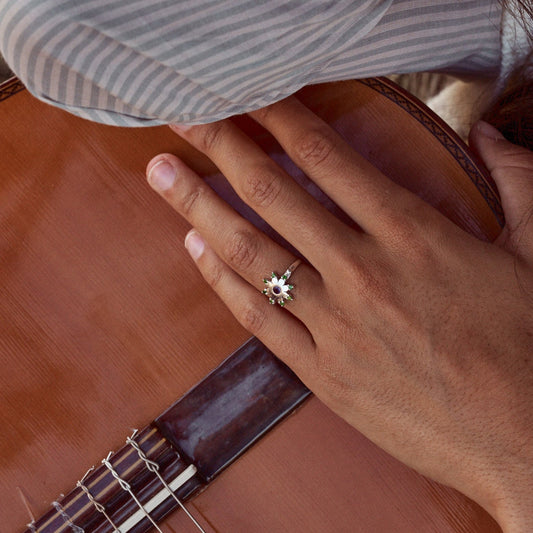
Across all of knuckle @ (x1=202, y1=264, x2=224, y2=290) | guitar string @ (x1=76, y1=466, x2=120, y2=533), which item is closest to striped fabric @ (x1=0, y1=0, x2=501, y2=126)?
knuckle @ (x1=202, y1=264, x2=224, y2=290)

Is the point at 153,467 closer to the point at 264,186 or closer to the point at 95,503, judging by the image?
the point at 95,503

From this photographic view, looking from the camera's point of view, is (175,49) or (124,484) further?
(124,484)

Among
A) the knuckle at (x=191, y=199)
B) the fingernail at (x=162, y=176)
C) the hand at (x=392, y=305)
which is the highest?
the fingernail at (x=162, y=176)

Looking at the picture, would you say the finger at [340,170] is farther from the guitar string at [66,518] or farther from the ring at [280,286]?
the guitar string at [66,518]

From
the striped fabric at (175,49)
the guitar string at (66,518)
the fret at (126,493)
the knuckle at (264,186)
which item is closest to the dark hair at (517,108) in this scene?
the striped fabric at (175,49)

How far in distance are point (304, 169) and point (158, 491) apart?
1.25ft

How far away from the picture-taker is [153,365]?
1.94 feet

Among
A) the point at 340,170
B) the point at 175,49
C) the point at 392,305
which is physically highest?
the point at 175,49

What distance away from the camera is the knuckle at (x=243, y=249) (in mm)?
559

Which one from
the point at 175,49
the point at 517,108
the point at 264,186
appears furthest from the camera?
the point at 517,108

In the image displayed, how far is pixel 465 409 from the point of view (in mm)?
535

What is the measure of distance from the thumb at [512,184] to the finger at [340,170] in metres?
0.11

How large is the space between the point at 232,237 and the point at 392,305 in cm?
18

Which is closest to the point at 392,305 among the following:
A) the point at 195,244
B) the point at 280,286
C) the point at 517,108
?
the point at 280,286
